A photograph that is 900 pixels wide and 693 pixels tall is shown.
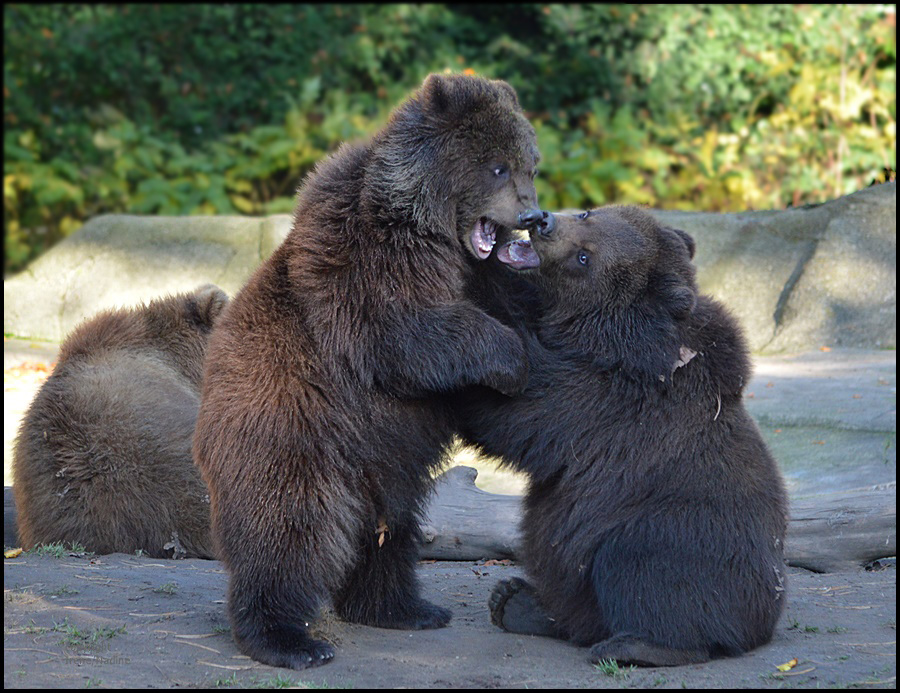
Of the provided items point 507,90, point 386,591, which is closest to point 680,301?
point 507,90

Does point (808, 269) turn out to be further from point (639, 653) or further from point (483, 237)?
point (639, 653)

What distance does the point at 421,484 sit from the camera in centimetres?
484

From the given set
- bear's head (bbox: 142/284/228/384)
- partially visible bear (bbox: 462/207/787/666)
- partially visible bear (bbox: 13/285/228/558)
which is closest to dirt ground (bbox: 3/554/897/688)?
partially visible bear (bbox: 462/207/787/666)

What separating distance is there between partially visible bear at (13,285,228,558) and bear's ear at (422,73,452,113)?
2814 mm

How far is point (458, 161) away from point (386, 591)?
77.9 inches

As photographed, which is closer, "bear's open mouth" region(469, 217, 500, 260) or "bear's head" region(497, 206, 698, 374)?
"bear's head" region(497, 206, 698, 374)

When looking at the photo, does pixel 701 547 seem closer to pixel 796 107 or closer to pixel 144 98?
pixel 796 107

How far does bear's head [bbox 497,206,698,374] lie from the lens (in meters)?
4.73

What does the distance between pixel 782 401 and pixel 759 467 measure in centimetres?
395

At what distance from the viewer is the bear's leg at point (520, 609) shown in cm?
486

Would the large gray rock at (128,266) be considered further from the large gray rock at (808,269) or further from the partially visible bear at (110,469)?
the partially visible bear at (110,469)

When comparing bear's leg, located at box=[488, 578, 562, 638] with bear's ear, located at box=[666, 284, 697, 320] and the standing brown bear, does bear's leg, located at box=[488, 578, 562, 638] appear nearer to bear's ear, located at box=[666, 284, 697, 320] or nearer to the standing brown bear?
the standing brown bear

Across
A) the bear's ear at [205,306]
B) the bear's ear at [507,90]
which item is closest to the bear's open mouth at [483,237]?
the bear's ear at [507,90]

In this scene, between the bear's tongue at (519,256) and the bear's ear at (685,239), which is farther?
the bear's ear at (685,239)
